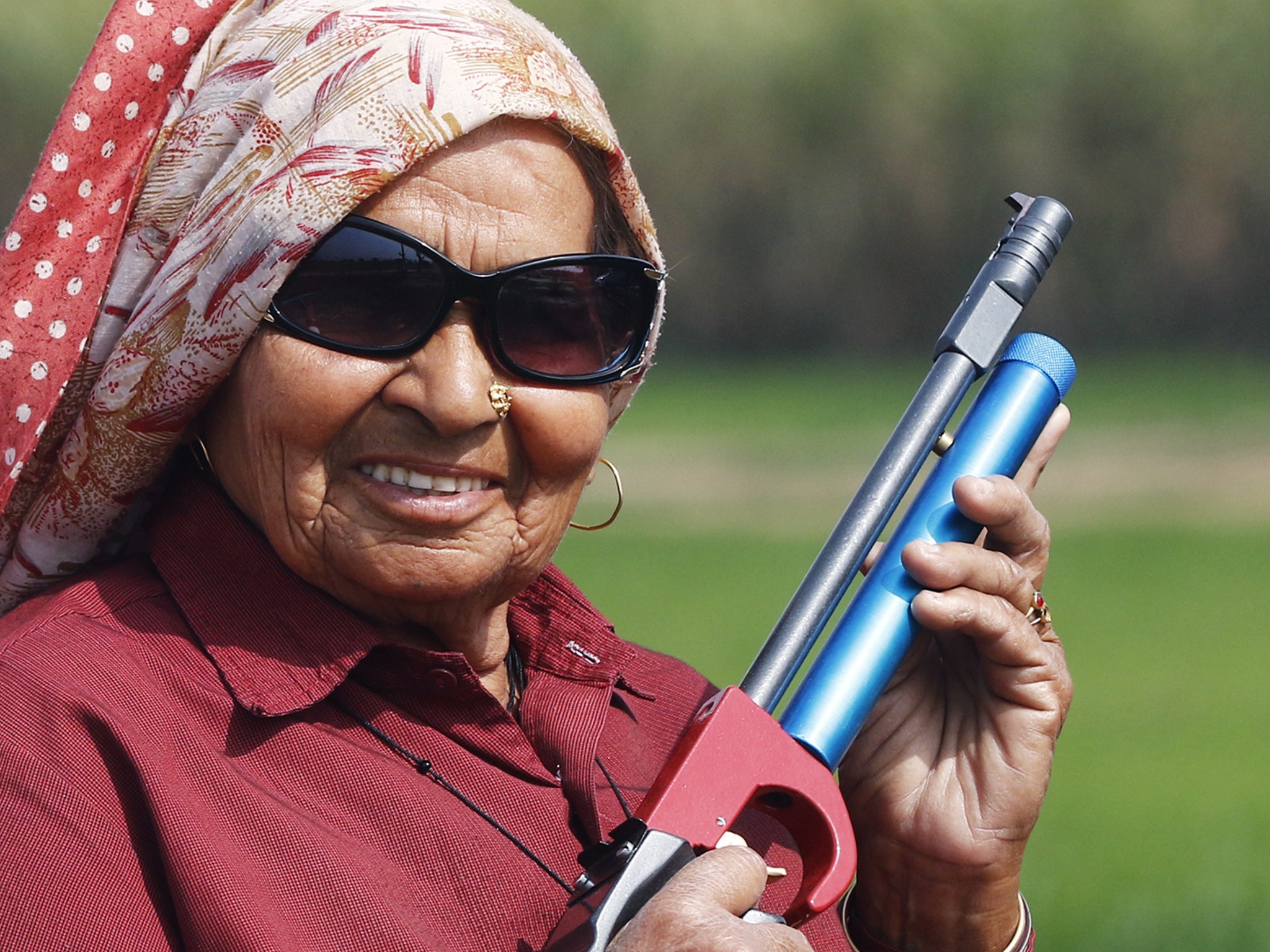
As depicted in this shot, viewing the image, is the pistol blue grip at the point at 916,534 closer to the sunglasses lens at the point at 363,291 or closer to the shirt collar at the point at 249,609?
the shirt collar at the point at 249,609

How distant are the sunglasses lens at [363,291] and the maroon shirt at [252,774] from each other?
28cm

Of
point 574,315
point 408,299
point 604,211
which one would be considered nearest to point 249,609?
point 408,299

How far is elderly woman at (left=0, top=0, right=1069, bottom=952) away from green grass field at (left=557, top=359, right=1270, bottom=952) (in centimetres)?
407

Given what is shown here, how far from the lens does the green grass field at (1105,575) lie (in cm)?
658

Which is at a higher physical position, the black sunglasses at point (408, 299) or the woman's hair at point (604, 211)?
the woman's hair at point (604, 211)

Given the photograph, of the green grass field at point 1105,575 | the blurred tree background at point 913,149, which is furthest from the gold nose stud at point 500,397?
the blurred tree background at point 913,149

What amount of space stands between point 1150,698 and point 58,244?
881 centimetres

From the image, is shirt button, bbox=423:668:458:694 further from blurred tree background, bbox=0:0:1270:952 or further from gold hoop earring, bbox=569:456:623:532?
blurred tree background, bbox=0:0:1270:952

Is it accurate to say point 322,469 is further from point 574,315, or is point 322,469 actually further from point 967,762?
point 967,762

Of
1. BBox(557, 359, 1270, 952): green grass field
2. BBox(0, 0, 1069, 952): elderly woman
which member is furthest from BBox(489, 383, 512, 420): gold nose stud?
BBox(557, 359, 1270, 952): green grass field

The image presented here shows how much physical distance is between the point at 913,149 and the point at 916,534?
22.6 metres

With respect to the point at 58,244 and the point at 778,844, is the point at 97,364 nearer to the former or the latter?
the point at 58,244

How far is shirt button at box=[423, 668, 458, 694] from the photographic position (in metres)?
1.91

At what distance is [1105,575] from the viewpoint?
1324 centimetres
